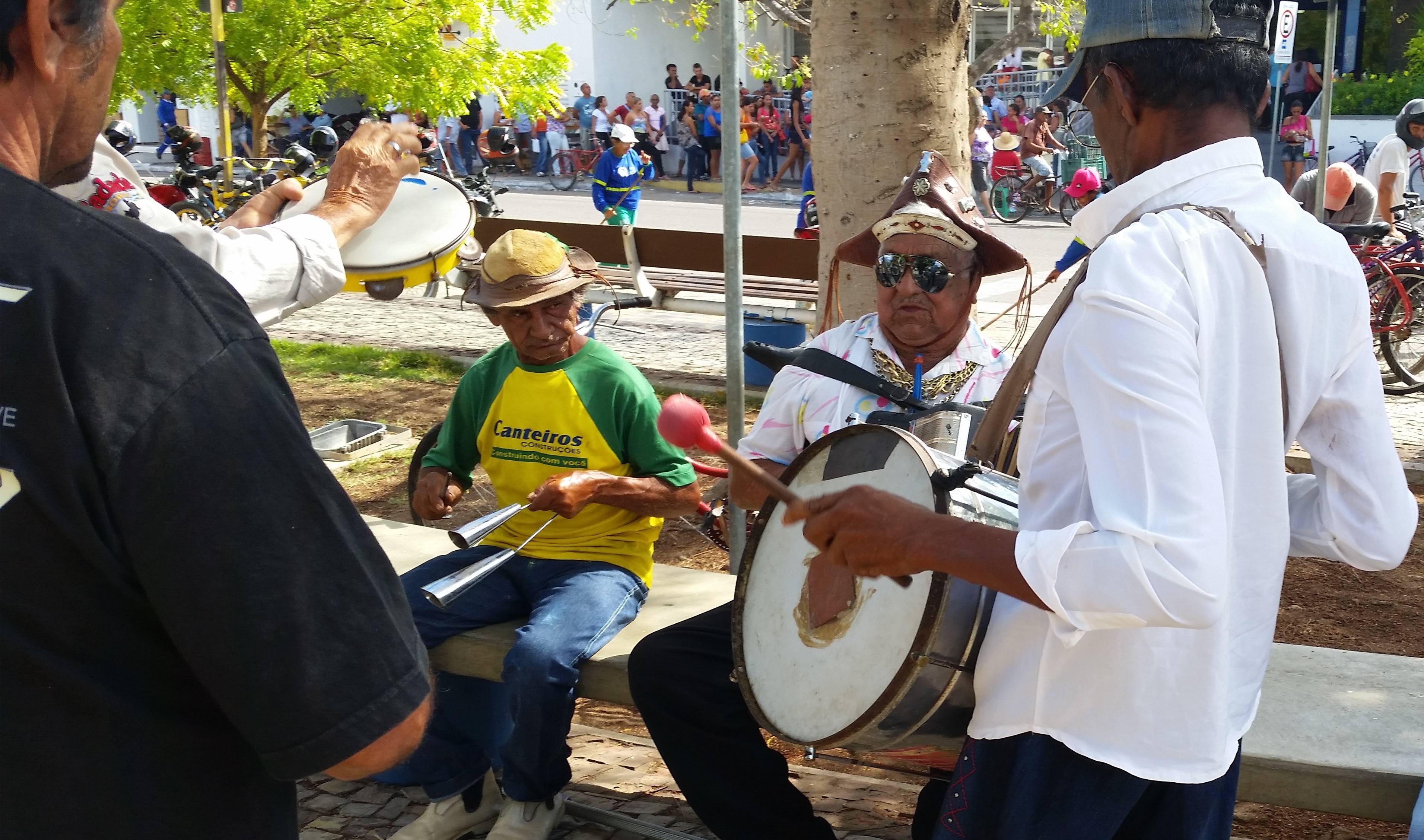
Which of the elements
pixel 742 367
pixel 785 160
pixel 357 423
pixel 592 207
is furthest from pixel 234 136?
pixel 742 367

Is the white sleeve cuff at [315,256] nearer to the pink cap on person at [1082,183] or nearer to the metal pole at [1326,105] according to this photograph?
the metal pole at [1326,105]

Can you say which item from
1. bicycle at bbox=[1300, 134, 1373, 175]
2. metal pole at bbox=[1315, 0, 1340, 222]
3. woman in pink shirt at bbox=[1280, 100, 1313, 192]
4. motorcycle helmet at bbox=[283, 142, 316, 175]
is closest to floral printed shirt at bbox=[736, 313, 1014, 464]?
motorcycle helmet at bbox=[283, 142, 316, 175]

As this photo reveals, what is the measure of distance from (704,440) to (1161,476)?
0.68 metres

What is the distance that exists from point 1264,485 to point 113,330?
4.39 feet

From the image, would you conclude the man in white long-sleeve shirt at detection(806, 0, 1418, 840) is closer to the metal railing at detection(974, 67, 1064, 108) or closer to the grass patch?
the grass patch

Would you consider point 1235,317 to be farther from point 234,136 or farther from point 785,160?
point 234,136

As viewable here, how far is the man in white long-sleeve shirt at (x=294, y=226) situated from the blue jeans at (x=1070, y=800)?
1.42 meters

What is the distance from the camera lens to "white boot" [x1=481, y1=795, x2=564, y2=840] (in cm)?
315

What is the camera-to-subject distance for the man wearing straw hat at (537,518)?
311 cm

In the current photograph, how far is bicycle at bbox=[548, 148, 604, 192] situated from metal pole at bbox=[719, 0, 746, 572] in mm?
21463

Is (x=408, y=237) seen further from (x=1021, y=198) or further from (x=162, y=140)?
(x=162, y=140)

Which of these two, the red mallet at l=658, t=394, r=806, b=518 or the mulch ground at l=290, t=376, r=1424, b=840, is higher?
the red mallet at l=658, t=394, r=806, b=518

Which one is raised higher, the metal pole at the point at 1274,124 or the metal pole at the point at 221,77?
A: the metal pole at the point at 221,77

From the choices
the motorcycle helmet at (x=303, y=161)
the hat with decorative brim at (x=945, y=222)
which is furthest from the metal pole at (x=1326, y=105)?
the motorcycle helmet at (x=303, y=161)
